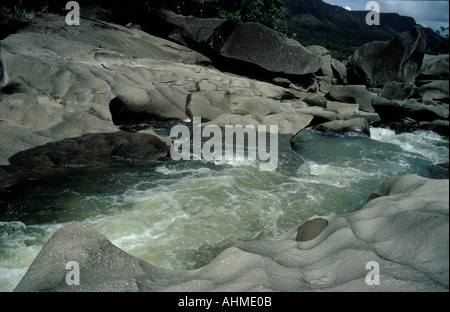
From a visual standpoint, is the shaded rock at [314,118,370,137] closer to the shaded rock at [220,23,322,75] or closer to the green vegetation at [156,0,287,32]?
the shaded rock at [220,23,322,75]

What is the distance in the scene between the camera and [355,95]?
13453 mm

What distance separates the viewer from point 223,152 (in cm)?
528

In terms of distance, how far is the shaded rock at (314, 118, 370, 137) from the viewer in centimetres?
810

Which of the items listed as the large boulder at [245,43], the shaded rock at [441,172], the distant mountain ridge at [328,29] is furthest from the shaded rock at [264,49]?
the shaded rock at [441,172]

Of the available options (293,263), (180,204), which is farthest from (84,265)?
(180,204)

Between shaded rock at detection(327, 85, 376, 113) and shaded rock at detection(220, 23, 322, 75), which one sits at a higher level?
shaded rock at detection(220, 23, 322, 75)

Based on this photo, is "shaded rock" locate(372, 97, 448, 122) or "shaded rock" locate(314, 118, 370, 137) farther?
"shaded rock" locate(372, 97, 448, 122)

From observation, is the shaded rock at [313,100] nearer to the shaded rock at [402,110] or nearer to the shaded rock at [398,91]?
the shaded rock at [402,110]

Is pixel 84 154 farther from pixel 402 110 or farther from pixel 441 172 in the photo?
pixel 402 110

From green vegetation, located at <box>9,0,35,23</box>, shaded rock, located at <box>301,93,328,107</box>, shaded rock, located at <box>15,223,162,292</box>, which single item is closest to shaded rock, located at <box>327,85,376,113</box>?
shaded rock, located at <box>301,93,328,107</box>

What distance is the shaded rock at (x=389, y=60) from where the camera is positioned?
45.5 ft

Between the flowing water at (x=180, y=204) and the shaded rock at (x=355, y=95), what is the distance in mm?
8157

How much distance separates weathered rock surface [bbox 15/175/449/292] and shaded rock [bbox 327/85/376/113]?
11892 millimetres
